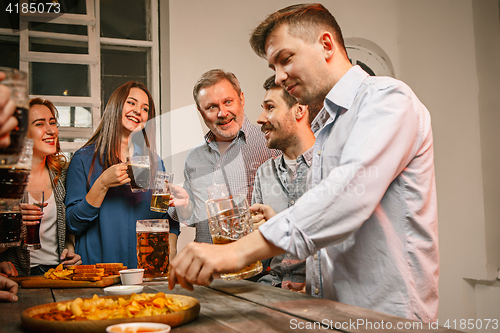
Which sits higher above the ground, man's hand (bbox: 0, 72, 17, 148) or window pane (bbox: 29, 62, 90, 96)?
window pane (bbox: 29, 62, 90, 96)

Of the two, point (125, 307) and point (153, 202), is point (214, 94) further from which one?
point (125, 307)

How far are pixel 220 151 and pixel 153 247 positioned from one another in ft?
4.05

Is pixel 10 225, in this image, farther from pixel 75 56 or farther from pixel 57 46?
pixel 57 46

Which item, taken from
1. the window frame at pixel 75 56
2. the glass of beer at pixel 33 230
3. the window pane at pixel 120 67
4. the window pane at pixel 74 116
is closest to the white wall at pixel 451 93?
the window pane at pixel 120 67

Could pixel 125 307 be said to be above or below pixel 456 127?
below

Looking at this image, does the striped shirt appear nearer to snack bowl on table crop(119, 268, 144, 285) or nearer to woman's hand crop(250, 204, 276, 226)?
woman's hand crop(250, 204, 276, 226)

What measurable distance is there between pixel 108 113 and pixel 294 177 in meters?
1.28

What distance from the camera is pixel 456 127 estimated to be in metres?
4.01

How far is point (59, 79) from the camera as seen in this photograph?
12.1 feet

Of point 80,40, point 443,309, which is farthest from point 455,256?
point 80,40

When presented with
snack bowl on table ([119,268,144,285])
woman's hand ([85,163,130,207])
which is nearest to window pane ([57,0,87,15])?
woman's hand ([85,163,130,207])

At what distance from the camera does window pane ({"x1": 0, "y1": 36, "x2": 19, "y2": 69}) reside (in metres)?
3.59

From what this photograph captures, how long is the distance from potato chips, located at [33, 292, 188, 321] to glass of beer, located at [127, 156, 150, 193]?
1.11m

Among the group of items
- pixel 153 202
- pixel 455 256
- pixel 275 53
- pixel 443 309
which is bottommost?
pixel 443 309
